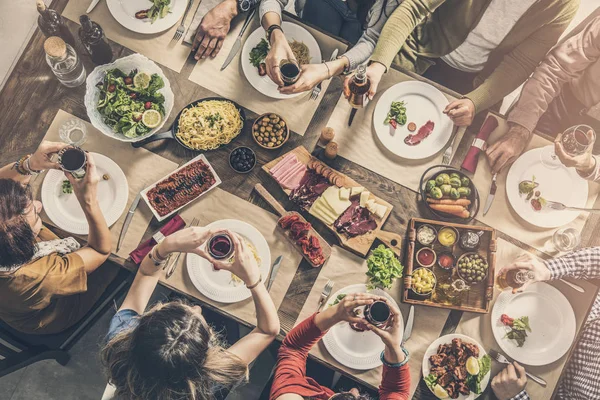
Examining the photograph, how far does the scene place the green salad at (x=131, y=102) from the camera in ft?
7.88

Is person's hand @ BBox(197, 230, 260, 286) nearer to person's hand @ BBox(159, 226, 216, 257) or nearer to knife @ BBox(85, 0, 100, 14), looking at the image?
person's hand @ BBox(159, 226, 216, 257)

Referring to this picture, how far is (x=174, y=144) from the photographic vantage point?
2562 mm

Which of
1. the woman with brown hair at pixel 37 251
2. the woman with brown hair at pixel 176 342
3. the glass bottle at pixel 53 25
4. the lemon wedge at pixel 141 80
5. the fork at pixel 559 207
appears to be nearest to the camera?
the woman with brown hair at pixel 176 342

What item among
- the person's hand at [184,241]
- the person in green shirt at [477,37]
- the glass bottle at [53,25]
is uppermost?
the person in green shirt at [477,37]

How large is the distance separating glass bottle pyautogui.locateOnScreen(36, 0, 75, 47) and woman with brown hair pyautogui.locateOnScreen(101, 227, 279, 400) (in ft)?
4.38

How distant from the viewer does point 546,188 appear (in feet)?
8.63

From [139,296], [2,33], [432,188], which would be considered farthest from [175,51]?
[2,33]

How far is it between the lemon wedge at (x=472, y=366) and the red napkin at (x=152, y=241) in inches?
69.4

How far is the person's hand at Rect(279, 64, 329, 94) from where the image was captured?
248cm

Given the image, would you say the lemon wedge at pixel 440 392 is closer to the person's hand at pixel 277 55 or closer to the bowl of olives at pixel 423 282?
the bowl of olives at pixel 423 282

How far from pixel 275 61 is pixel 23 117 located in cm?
147

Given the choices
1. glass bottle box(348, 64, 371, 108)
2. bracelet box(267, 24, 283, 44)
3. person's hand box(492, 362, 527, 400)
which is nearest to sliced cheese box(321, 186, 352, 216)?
glass bottle box(348, 64, 371, 108)

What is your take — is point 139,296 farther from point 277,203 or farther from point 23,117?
point 23,117

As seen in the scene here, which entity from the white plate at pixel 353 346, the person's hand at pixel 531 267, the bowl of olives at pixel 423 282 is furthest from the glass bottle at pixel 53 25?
the person's hand at pixel 531 267
